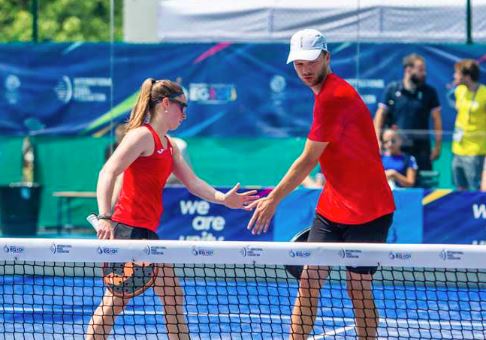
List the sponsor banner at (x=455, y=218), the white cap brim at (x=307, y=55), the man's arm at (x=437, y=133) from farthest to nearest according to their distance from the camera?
the man's arm at (x=437, y=133) < the sponsor banner at (x=455, y=218) < the white cap brim at (x=307, y=55)

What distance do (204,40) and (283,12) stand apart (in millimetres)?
1086

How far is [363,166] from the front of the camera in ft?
19.7

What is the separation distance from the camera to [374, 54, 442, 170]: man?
1220 centimetres

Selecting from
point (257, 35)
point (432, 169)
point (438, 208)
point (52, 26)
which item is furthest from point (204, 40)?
point (52, 26)

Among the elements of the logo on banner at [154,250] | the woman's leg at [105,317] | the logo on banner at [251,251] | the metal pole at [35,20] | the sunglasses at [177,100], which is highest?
the sunglasses at [177,100]

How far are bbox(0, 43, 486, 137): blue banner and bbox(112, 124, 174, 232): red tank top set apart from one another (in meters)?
6.89

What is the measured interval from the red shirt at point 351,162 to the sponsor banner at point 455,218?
502 cm

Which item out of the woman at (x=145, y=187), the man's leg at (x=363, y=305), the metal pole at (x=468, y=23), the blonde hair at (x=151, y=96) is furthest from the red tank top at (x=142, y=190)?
the metal pole at (x=468, y=23)

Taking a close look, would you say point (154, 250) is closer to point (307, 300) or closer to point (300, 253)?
point (300, 253)

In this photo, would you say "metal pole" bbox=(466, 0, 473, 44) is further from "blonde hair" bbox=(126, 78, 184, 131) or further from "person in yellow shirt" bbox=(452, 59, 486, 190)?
"blonde hair" bbox=(126, 78, 184, 131)

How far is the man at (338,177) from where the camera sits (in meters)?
5.90

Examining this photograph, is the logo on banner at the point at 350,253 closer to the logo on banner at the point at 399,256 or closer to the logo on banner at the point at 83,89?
the logo on banner at the point at 399,256

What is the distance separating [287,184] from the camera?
5887mm

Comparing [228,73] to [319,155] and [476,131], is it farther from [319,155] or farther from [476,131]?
[319,155]
